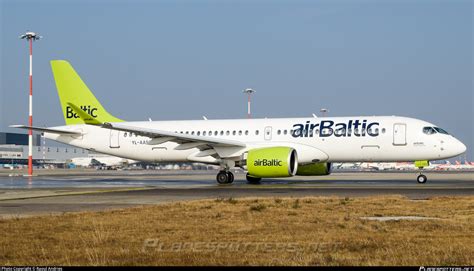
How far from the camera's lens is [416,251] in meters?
8.62

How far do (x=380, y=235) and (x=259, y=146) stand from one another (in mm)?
22487

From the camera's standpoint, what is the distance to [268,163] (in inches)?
1168

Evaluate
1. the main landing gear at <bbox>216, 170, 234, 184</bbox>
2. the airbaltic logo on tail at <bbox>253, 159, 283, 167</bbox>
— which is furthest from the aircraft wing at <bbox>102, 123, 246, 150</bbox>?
the airbaltic logo on tail at <bbox>253, 159, 283, 167</bbox>

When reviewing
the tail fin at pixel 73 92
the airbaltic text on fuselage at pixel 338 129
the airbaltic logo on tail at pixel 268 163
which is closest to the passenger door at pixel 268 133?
the airbaltic text on fuselage at pixel 338 129

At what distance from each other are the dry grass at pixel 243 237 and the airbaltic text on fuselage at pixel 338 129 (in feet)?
51.9

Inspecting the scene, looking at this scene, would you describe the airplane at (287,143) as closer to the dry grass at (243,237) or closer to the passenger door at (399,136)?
the passenger door at (399,136)

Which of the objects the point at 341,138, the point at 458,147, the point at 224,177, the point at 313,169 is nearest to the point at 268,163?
the point at 224,177

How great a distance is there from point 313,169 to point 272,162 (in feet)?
19.2

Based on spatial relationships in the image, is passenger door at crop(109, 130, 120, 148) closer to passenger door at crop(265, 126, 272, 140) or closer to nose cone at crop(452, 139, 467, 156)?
passenger door at crop(265, 126, 272, 140)

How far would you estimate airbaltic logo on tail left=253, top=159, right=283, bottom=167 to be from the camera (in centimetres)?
2948

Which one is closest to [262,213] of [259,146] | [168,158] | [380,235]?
[380,235]

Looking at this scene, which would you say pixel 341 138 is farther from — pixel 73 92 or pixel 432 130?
pixel 73 92

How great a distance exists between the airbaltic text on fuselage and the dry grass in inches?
622

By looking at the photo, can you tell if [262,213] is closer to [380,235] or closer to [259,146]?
[380,235]
